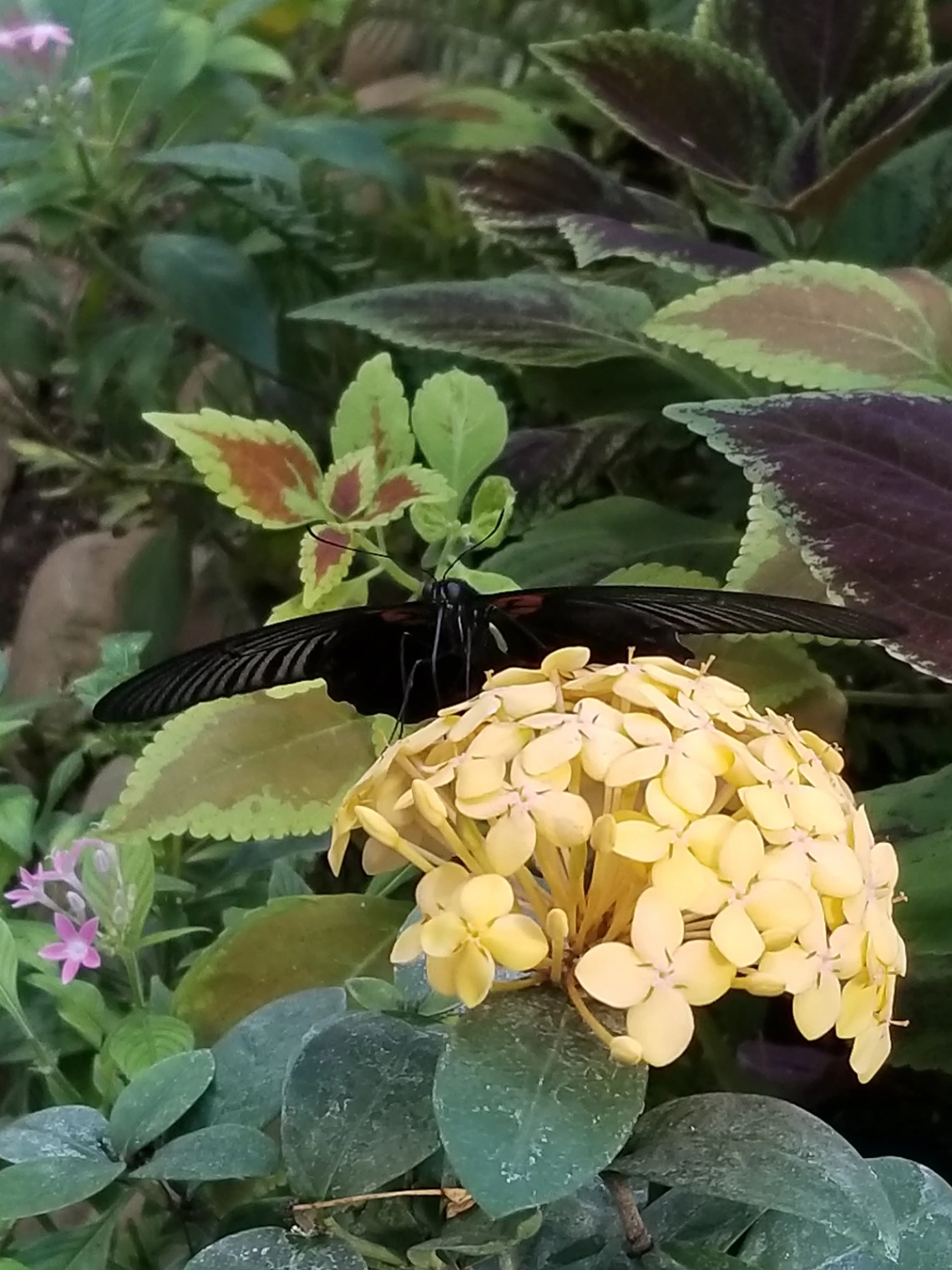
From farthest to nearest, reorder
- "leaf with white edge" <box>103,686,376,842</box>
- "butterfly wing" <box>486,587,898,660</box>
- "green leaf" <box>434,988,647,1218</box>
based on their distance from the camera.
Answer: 1. "leaf with white edge" <box>103,686,376,842</box>
2. "butterfly wing" <box>486,587,898,660</box>
3. "green leaf" <box>434,988,647,1218</box>

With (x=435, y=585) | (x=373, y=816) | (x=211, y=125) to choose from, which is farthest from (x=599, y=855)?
(x=211, y=125)

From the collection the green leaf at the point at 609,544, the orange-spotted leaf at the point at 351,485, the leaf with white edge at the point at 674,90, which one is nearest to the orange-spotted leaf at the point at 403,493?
the orange-spotted leaf at the point at 351,485

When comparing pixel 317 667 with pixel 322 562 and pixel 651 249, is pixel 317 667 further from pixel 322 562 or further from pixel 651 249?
pixel 651 249

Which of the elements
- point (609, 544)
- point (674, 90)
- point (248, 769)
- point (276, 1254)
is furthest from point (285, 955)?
point (674, 90)

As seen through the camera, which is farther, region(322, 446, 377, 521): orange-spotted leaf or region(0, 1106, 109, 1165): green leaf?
region(322, 446, 377, 521): orange-spotted leaf

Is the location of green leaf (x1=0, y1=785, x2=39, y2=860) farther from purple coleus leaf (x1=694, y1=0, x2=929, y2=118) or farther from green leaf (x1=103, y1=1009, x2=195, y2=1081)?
purple coleus leaf (x1=694, y1=0, x2=929, y2=118)

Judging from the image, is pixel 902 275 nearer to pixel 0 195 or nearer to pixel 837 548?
pixel 837 548

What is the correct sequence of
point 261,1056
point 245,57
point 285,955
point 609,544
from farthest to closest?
point 245,57
point 609,544
point 285,955
point 261,1056

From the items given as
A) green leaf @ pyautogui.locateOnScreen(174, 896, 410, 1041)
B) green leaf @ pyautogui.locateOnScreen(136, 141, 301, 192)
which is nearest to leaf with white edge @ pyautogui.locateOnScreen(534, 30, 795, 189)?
green leaf @ pyautogui.locateOnScreen(136, 141, 301, 192)
